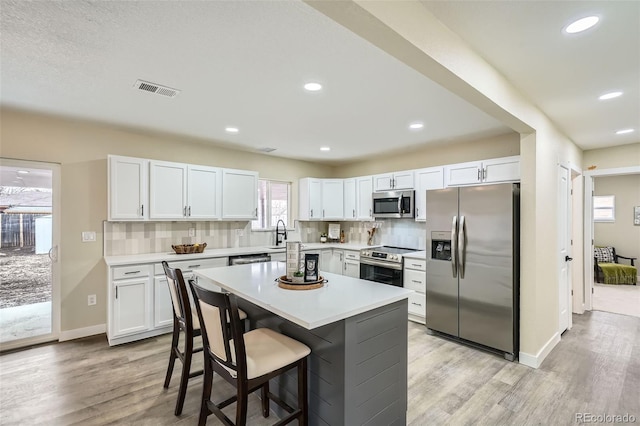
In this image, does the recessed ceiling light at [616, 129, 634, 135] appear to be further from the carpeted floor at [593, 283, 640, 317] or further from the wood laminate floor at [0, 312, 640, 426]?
the carpeted floor at [593, 283, 640, 317]

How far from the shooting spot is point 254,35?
1882 mm

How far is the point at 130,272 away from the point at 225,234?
1.57 meters

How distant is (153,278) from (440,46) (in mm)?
3700

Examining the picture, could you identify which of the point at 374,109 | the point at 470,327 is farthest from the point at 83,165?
the point at 470,327

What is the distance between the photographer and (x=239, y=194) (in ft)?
15.6

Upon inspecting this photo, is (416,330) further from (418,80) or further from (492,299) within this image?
(418,80)

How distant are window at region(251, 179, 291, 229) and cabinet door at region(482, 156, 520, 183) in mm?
3350

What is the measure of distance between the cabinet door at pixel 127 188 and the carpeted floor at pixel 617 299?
22.7ft

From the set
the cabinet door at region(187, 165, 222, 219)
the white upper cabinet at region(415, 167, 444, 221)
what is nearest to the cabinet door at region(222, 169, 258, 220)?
the cabinet door at region(187, 165, 222, 219)

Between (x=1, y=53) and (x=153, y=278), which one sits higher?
(x=1, y=53)

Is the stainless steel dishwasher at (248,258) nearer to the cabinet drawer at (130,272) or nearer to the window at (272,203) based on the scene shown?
the window at (272,203)

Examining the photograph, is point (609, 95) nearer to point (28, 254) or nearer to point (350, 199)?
point (350, 199)

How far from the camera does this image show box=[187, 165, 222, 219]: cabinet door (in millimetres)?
4258

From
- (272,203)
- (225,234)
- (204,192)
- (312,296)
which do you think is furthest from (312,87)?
(272,203)
